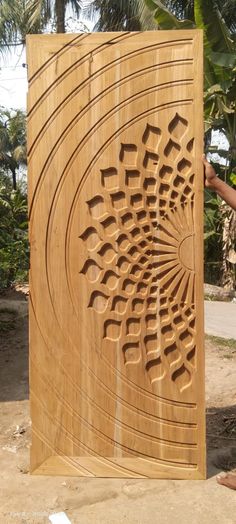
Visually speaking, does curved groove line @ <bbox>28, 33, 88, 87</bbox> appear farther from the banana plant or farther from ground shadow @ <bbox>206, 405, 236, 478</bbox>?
the banana plant

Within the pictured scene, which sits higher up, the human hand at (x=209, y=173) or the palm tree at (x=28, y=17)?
the palm tree at (x=28, y=17)

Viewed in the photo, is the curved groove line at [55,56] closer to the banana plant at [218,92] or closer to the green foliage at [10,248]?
the green foliage at [10,248]

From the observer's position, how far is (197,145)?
2820 millimetres

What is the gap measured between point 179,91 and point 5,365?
354 cm

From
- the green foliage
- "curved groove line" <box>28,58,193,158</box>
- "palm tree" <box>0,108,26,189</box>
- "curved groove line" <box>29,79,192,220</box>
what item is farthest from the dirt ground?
"palm tree" <box>0,108,26,189</box>

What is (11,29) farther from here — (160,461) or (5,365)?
(160,461)

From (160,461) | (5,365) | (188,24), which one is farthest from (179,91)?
(188,24)

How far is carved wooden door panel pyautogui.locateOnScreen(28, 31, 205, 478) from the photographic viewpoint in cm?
281

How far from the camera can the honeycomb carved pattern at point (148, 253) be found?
9.36ft

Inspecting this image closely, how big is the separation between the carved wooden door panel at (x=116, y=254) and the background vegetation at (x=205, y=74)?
174 inches

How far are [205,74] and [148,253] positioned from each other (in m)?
6.10

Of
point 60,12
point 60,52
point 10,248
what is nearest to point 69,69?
point 60,52

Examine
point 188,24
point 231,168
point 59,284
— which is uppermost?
point 188,24

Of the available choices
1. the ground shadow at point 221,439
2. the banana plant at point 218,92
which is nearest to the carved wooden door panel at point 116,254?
the ground shadow at point 221,439
